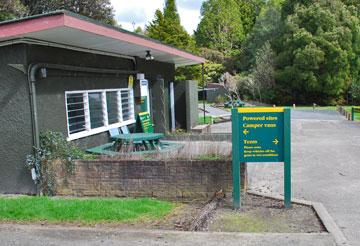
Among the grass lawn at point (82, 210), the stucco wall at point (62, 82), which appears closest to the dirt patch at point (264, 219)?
the grass lawn at point (82, 210)

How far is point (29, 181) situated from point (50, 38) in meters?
2.74

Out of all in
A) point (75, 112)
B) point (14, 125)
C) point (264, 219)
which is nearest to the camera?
point (264, 219)

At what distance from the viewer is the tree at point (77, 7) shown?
97.7 ft

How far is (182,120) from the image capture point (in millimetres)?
18047

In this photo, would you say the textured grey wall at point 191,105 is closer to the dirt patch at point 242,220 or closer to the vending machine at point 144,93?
the vending machine at point 144,93

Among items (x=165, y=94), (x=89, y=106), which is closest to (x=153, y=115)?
(x=165, y=94)

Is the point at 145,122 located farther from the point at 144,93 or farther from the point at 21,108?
the point at 21,108

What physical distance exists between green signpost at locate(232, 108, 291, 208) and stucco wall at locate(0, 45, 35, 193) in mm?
3922

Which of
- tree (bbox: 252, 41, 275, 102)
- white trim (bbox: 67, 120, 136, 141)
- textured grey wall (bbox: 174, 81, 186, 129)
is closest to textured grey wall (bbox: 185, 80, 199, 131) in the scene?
textured grey wall (bbox: 174, 81, 186, 129)

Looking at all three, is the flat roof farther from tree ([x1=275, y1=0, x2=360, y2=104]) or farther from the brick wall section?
tree ([x1=275, y1=0, x2=360, y2=104])

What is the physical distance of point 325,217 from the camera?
6.15m

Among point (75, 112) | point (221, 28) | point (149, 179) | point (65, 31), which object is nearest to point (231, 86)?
point (221, 28)

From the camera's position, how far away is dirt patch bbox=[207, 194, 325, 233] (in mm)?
5844

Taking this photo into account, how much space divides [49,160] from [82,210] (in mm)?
1743
